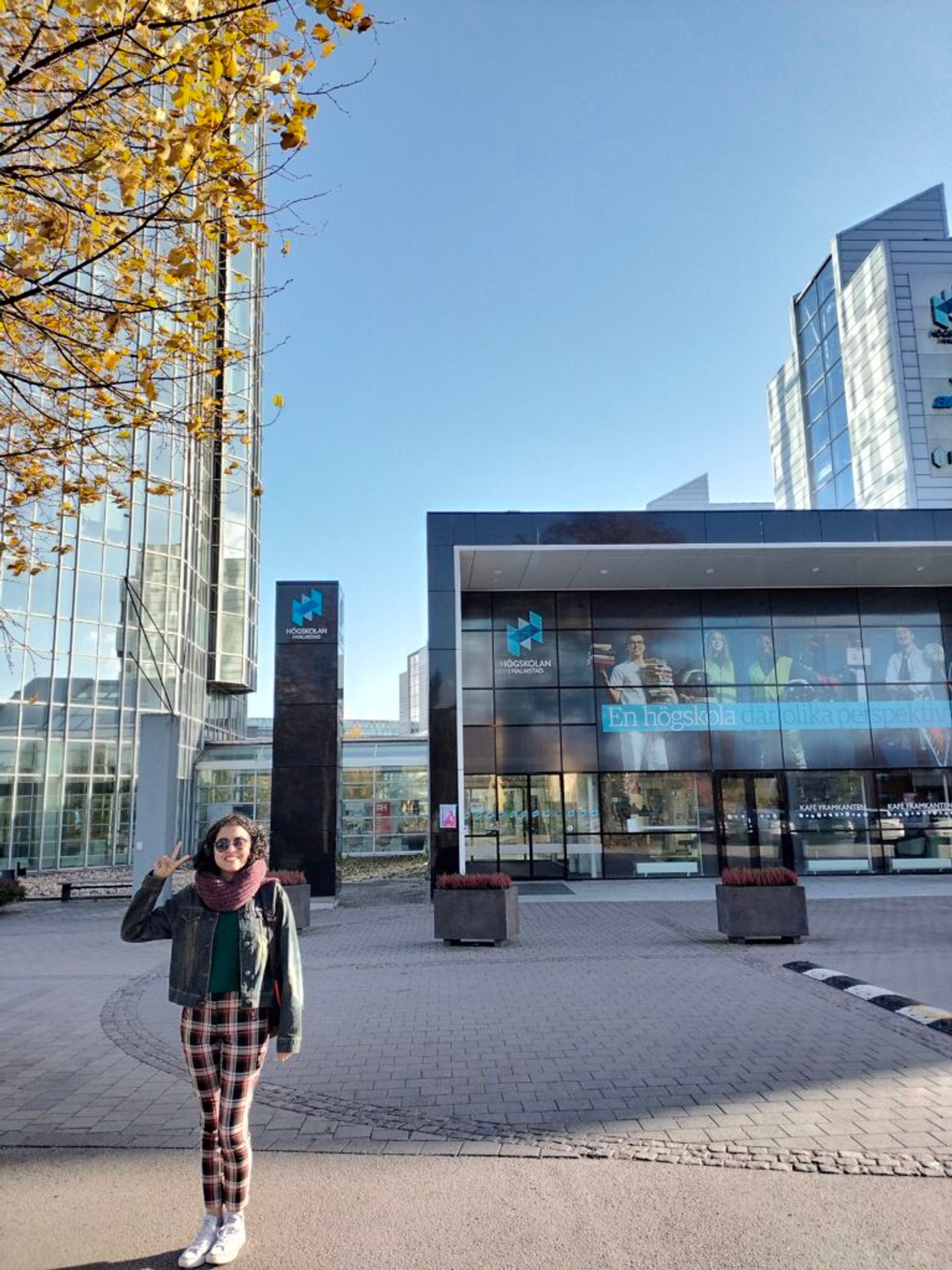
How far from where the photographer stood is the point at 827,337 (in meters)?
57.5

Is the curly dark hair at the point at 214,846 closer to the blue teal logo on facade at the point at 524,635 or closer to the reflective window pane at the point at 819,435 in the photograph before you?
the blue teal logo on facade at the point at 524,635

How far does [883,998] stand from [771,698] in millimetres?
14245

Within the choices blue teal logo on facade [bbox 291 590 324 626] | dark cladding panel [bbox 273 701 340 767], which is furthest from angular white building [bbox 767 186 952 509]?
dark cladding panel [bbox 273 701 340 767]

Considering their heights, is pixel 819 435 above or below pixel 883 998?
above

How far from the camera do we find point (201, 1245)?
3568mm

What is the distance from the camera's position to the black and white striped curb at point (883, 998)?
23.9ft

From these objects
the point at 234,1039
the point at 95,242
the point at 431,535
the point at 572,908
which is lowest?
the point at 572,908

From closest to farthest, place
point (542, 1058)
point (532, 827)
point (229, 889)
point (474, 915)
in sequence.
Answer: point (229, 889)
point (542, 1058)
point (474, 915)
point (532, 827)

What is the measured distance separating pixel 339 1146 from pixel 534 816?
53.7ft

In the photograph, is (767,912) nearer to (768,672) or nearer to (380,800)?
(768,672)

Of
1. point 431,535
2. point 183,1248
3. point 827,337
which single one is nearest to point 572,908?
point 431,535

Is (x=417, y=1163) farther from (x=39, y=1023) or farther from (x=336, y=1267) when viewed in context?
(x=39, y=1023)

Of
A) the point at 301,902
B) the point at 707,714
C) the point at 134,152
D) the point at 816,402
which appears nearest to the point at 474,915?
the point at 301,902

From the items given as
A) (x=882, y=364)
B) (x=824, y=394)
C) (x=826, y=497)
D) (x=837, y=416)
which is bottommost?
(x=826, y=497)
